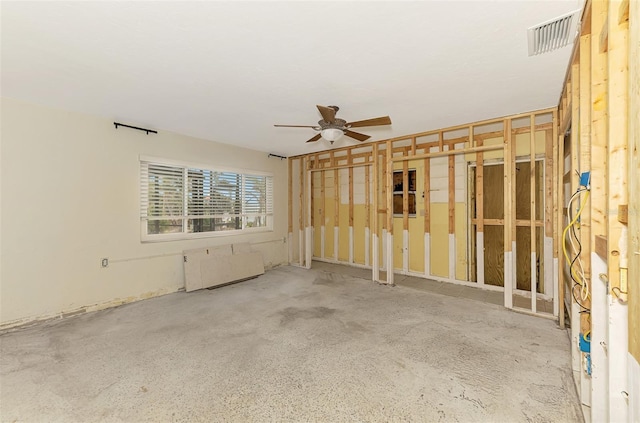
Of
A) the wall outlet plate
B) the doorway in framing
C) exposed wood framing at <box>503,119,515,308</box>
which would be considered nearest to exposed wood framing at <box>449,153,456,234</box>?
the doorway in framing

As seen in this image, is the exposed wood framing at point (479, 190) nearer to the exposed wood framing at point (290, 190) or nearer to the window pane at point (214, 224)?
the exposed wood framing at point (290, 190)

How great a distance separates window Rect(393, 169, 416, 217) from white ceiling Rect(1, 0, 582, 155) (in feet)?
5.89

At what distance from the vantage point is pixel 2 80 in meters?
2.60

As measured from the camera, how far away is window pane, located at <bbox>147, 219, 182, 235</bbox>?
167 inches

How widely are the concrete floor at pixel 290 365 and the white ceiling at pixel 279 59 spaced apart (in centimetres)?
265

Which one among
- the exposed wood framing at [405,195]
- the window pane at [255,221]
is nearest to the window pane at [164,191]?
the window pane at [255,221]

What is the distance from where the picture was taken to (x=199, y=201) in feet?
15.7

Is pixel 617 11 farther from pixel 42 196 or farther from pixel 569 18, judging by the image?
pixel 42 196

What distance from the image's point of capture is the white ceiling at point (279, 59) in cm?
173

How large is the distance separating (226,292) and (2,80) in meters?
3.55

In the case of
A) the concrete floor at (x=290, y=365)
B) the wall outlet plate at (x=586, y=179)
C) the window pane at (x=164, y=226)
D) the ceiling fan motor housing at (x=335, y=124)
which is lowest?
the concrete floor at (x=290, y=365)

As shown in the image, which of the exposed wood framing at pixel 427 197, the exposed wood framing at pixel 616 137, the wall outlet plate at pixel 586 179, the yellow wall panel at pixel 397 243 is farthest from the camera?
the yellow wall panel at pixel 397 243

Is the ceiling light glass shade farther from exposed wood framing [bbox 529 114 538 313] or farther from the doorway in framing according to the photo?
the doorway in framing

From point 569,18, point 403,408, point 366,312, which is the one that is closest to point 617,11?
point 569,18
